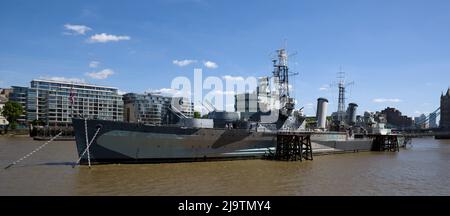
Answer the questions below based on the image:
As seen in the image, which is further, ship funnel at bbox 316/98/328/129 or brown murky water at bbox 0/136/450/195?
ship funnel at bbox 316/98/328/129

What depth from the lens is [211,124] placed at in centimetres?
3138

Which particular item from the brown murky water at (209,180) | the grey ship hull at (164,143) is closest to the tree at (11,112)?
the brown murky water at (209,180)

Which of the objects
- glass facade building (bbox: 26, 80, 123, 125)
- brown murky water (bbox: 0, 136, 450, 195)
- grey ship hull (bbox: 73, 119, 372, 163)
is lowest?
brown murky water (bbox: 0, 136, 450, 195)

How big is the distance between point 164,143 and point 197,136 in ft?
8.95

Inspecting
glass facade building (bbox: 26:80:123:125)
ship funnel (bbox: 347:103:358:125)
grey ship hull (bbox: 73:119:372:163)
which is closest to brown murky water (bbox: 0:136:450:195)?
grey ship hull (bbox: 73:119:372:163)

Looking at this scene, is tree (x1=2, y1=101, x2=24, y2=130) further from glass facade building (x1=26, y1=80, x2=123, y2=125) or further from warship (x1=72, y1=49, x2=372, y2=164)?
warship (x1=72, y1=49, x2=372, y2=164)

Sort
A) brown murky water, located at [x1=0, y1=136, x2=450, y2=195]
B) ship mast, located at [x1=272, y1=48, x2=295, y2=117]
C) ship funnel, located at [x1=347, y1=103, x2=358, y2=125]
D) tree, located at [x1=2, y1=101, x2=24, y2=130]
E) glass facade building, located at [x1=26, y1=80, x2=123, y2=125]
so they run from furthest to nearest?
glass facade building, located at [x1=26, y1=80, x2=123, y2=125]
tree, located at [x1=2, y1=101, x2=24, y2=130]
ship funnel, located at [x1=347, y1=103, x2=358, y2=125]
ship mast, located at [x1=272, y1=48, x2=295, y2=117]
brown murky water, located at [x1=0, y1=136, x2=450, y2=195]

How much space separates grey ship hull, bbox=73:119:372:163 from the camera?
25.3 metres

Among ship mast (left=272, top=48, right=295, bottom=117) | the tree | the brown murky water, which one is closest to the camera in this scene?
the brown murky water
